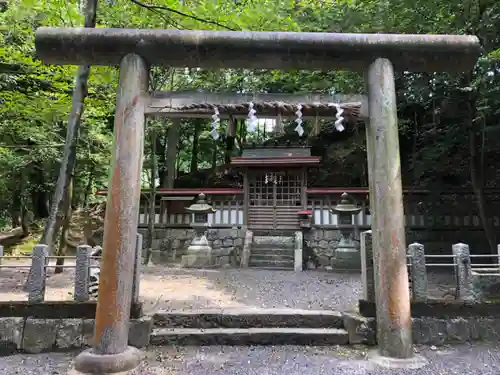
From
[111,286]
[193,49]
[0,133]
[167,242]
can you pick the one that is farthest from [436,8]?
[0,133]

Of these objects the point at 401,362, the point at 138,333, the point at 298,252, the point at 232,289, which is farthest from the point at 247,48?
the point at 298,252

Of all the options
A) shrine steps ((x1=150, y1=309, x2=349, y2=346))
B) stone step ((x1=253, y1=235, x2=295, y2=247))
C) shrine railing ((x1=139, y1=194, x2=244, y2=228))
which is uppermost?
shrine railing ((x1=139, y1=194, x2=244, y2=228))

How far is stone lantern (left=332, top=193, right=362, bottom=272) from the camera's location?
41.8 ft

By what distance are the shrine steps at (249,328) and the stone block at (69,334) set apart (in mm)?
1017

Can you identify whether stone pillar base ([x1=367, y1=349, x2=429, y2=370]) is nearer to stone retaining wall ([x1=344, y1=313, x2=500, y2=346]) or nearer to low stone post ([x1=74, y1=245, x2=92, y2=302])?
stone retaining wall ([x1=344, y1=313, x2=500, y2=346])

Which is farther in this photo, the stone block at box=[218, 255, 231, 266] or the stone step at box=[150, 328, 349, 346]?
the stone block at box=[218, 255, 231, 266]

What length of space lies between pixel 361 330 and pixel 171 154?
1711 cm

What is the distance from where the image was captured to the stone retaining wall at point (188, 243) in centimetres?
1462

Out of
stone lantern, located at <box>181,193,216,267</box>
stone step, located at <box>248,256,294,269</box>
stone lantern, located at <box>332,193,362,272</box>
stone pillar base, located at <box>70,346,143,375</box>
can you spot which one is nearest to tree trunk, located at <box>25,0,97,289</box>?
stone pillar base, located at <box>70,346,143,375</box>

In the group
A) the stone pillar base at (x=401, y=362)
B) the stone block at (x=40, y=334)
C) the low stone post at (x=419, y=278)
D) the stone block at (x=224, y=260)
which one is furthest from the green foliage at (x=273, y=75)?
the stone block at (x=224, y=260)

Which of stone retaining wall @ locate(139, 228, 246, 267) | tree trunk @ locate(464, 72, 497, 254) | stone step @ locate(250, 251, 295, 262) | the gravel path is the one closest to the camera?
the gravel path

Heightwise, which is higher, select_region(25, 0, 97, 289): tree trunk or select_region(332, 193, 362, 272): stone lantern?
select_region(25, 0, 97, 289): tree trunk

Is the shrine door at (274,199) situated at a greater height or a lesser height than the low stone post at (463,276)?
greater

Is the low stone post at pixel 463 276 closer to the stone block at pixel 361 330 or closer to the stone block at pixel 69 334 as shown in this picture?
the stone block at pixel 361 330
